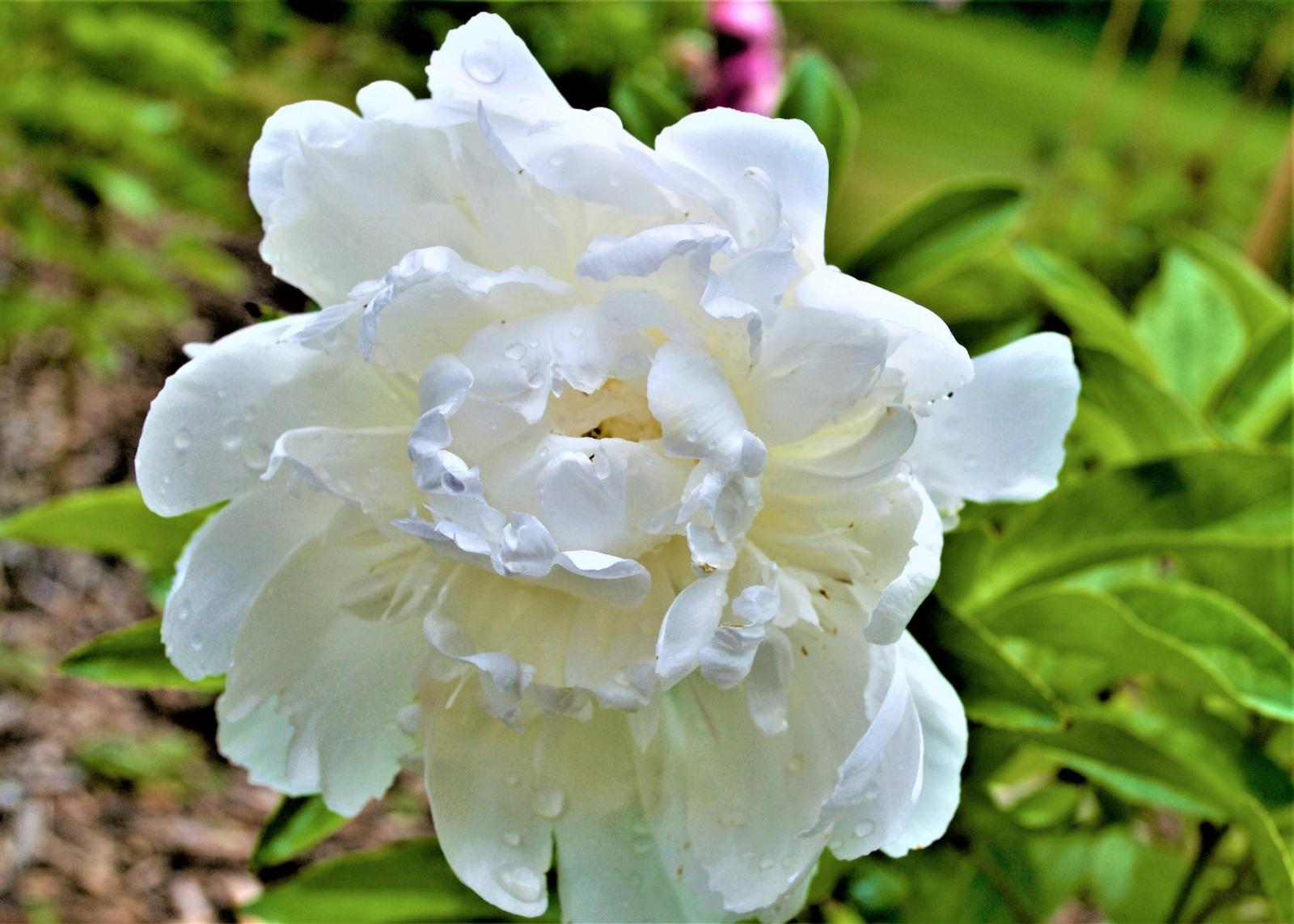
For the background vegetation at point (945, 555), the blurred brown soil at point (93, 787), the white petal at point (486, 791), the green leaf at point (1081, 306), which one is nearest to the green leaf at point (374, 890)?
the background vegetation at point (945, 555)

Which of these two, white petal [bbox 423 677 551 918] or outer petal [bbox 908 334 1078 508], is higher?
outer petal [bbox 908 334 1078 508]

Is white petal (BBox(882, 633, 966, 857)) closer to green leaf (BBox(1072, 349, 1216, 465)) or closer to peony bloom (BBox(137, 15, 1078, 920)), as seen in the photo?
peony bloom (BBox(137, 15, 1078, 920))

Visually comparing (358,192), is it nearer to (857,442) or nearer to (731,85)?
(857,442)

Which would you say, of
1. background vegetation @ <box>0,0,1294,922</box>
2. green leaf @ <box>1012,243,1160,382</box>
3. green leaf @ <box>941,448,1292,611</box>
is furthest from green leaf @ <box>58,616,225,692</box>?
green leaf @ <box>1012,243,1160,382</box>

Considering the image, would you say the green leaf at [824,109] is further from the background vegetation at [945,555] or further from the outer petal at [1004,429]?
the outer petal at [1004,429]

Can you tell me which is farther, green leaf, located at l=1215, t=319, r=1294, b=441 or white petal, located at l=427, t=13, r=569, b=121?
green leaf, located at l=1215, t=319, r=1294, b=441

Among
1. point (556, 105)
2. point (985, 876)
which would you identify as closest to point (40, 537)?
point (556, 105)

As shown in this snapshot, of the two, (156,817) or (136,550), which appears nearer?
(136,550)

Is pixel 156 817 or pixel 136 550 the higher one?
pixel 136 550
